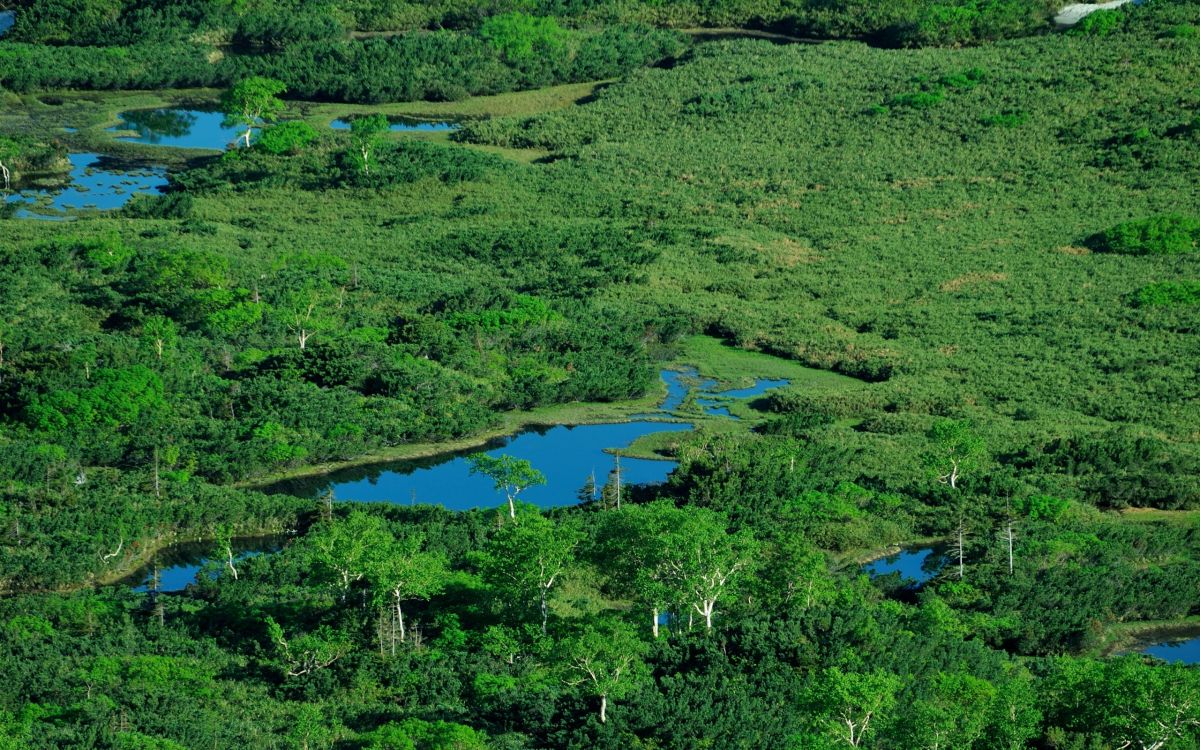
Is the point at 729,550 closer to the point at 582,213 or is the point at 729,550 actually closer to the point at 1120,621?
the point at 1120,621

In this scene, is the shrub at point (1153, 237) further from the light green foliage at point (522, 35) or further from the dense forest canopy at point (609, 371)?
the light green foliage at point (522, 35)

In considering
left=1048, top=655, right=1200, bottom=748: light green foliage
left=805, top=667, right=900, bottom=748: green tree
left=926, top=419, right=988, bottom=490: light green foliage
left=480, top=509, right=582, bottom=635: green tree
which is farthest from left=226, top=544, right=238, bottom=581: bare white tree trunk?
left=1048, top=655, right=1200, bottom=748: light green foliage

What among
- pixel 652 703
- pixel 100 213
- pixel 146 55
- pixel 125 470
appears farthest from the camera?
pixel 146 55

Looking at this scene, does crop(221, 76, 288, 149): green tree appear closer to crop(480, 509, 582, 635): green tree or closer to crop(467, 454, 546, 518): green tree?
crop(467, 454, 546, 518): green tree

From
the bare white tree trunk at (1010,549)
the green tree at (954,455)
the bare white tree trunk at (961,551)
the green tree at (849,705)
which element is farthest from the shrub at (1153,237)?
the green tree at (849,705)

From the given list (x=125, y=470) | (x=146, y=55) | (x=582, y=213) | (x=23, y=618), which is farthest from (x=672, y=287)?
(x=146, y=55)

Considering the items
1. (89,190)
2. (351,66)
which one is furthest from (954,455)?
(351,66)
